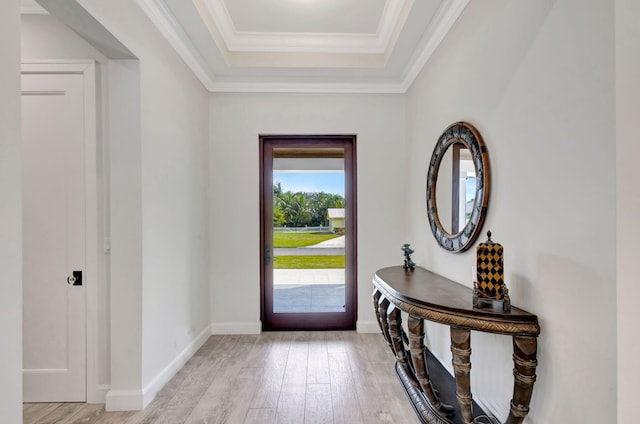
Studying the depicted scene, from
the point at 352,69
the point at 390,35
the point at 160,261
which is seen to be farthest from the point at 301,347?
the point at 390,35

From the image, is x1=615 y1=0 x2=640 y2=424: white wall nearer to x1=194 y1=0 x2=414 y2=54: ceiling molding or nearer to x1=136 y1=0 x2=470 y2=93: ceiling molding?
x1=136 y1=0 x2=470 y2=93: ceiling molding

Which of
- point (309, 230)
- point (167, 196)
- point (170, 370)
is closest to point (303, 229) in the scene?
point (309, 230)

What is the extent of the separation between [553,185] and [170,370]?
115 inches

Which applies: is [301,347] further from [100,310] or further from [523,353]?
[523,353]

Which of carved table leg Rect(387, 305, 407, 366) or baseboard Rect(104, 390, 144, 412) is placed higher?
carved table leg Rect(387, 305, 407, 366)

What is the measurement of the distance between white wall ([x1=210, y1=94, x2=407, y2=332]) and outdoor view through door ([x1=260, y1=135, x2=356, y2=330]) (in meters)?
0.14

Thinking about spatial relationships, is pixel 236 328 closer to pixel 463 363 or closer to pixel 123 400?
pixel 123 400

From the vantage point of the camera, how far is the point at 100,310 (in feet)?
7.43

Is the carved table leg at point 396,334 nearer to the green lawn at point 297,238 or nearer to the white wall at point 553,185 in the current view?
the white wall at point 553,185

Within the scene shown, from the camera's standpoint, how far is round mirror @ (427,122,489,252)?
1.96m

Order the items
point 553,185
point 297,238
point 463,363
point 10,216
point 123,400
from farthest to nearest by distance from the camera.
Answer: point 297,238 < point 123,400 < point 463,363 < point 553,185 < point 10,216

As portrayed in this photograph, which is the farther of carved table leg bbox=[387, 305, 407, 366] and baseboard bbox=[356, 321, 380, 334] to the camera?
baseboard bbox=[356, 321, 380, 334]

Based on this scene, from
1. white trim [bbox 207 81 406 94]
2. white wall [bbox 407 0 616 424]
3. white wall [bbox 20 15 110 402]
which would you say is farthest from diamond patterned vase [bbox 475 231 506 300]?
white trim [bbox 207 81 406 94]

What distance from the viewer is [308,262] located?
12.3 ft
